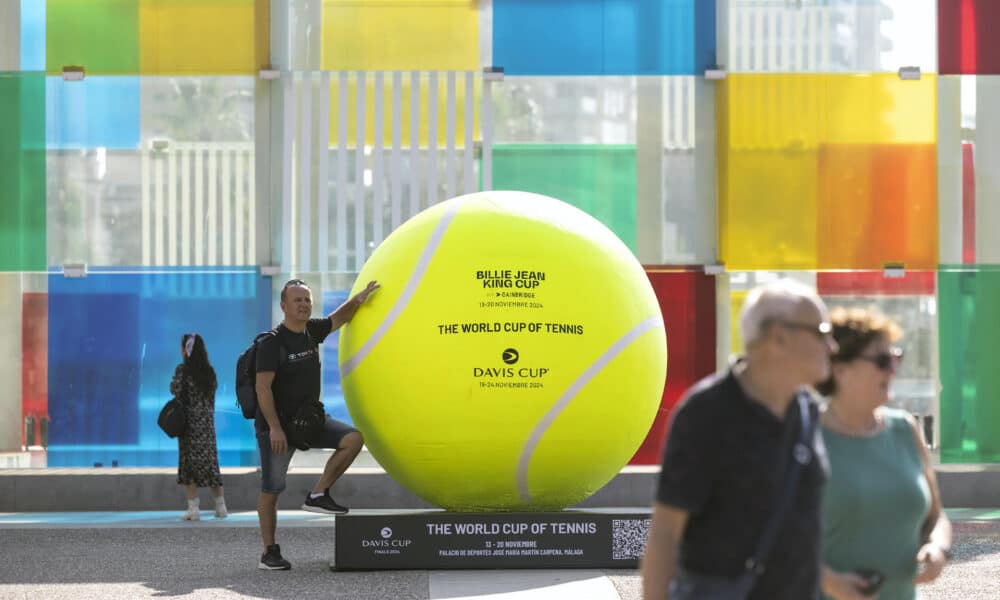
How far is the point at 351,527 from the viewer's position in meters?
8.59

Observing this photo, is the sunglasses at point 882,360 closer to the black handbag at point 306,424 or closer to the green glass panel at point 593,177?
the black handbag at point 306,424

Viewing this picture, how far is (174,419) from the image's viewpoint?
12023 mm

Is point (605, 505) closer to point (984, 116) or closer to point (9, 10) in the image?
point (984, 116)

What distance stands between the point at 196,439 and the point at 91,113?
3368mm

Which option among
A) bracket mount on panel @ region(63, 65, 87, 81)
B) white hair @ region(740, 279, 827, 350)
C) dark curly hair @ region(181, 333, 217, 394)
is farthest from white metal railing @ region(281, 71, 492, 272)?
white hair @ region(740, 279, 827, 350)

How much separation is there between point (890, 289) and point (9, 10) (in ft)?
27.4

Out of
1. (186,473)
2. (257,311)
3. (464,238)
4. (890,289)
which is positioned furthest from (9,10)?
(890,289)

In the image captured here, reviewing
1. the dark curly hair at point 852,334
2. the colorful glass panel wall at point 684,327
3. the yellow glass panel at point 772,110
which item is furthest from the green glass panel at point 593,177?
the dark curly hair at point 852,334

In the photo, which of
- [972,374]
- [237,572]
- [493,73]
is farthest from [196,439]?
[972,374]

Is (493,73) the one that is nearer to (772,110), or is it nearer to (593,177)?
(593,177)

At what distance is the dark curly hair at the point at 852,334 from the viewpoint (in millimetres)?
4035

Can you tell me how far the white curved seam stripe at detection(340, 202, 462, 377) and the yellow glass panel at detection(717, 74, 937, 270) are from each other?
18.6 feet

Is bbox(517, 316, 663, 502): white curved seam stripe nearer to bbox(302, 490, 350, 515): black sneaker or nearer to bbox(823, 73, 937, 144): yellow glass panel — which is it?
bbox(302, 490, 350, 515): black sneaker

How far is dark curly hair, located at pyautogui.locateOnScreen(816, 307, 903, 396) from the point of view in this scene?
4035 mm
